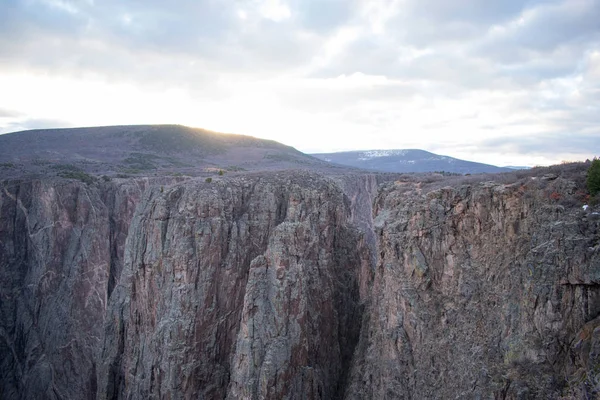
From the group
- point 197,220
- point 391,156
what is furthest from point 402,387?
point 391,156

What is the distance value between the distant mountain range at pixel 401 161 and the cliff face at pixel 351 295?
79337 millimetres

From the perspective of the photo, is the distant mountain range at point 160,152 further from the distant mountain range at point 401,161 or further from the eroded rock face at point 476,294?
the eroded rock face at point 476,294

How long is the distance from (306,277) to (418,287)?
19.4 ft

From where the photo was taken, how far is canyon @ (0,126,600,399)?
46.4 feet

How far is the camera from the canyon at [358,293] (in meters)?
14.1

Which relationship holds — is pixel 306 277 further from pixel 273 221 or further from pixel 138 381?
pixel 138 381

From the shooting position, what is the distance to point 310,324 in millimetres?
22047

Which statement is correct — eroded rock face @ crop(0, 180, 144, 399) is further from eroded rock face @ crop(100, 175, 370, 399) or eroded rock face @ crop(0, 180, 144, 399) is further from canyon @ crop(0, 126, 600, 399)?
eroded rock face @ crop(100, 175, 370, 399)

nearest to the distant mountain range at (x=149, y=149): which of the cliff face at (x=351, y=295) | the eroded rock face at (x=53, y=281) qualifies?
the eroded rock face at (x=53, y=281)

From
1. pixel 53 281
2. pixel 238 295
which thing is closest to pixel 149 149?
pixel 53 281

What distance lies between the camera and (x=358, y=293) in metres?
25.3

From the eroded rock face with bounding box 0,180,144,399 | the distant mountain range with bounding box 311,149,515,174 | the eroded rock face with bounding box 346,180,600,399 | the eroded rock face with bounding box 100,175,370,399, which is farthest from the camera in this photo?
the distant mountain range with bounding box 311,149,515,174

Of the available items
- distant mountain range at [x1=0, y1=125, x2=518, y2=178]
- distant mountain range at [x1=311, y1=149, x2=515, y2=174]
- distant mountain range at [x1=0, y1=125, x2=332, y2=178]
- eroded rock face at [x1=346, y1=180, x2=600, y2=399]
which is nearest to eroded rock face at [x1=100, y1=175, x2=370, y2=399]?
eroded rock face at [x1=346, y1=180, x2=600, y2=399]

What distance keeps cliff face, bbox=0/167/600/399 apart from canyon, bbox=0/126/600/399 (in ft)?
0.19
